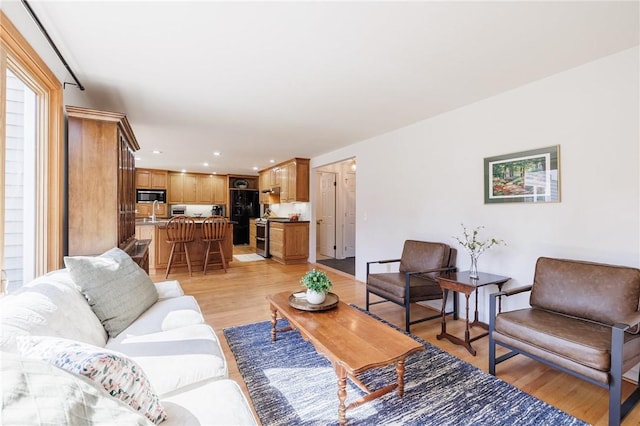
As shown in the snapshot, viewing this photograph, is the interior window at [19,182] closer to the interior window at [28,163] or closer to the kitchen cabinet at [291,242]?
the interior window at [28,163]

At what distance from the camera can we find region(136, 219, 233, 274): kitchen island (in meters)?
5.34

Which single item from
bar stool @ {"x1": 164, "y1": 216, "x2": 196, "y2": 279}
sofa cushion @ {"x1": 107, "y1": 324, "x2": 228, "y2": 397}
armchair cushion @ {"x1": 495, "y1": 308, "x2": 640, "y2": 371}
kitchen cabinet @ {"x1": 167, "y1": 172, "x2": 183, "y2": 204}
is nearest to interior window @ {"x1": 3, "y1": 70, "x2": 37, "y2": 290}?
sofa cushion @ {"x1": 107, "y1": 324, "x2": 228, "y2": 397}

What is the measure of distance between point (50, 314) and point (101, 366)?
0.67m

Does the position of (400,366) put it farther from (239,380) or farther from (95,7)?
(95,7)

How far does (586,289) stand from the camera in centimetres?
199

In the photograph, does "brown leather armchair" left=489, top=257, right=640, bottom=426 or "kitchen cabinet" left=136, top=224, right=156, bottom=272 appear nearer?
"brown leather armchair" left=489, top=257, right=640, bottom=426

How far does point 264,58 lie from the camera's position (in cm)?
213

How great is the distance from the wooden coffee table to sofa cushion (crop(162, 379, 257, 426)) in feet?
1.91

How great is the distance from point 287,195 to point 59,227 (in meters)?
4.57

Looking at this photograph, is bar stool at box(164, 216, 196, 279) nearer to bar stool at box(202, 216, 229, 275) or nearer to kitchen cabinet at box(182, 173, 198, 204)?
bar stool at box(202, 216, 229, 275)

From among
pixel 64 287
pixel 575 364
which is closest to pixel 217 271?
pixel 64 287

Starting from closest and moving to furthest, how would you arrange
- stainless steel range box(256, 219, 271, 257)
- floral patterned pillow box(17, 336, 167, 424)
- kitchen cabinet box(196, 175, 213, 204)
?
1. floral patterned pillow box(17, 336, 167, 424)
2. stainless steel range box(256, 219, 271, 257)
3. kitchen cabinet box(196, 175, 213, 204)

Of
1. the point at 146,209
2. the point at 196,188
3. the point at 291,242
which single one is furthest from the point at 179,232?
the point at 196,188

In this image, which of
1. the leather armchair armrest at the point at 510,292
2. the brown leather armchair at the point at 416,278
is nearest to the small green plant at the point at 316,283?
the brown leather armchair at the point at 416,278
